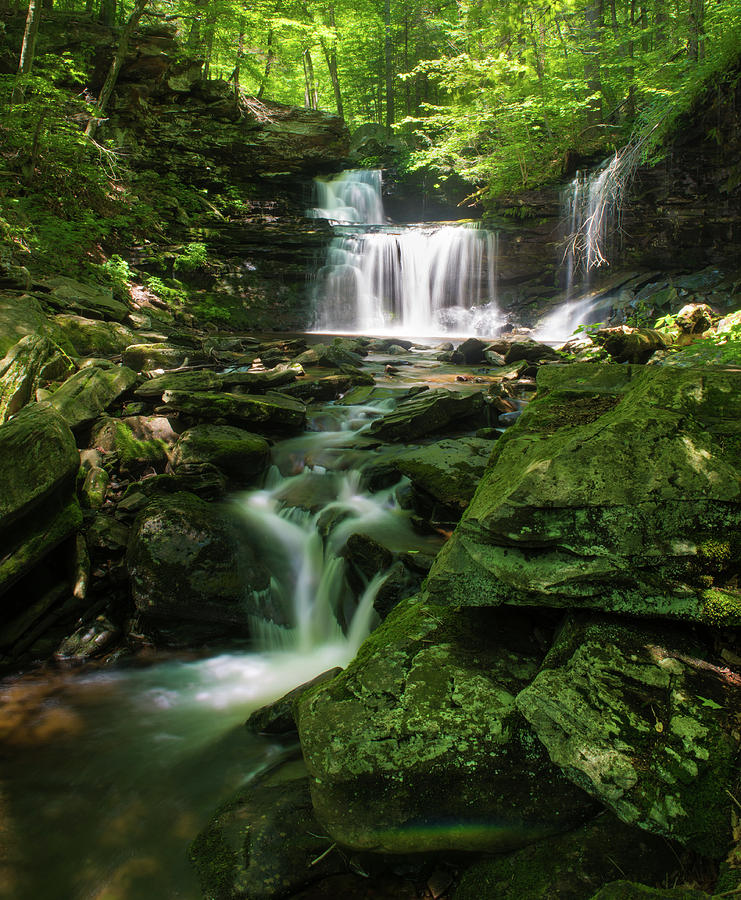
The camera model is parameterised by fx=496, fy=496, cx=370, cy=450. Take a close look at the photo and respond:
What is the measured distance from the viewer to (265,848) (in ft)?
6.74

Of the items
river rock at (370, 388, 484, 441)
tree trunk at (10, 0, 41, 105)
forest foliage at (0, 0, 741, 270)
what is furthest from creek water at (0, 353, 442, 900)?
tree trunk at (10, 0, 41, 105)

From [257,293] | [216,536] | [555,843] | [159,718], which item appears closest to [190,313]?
[257,293]

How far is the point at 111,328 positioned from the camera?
905cm

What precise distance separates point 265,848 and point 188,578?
234 cm

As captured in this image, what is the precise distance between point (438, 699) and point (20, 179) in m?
13.9

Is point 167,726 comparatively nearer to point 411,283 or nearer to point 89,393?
point 89,393

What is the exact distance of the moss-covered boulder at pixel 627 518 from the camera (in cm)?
174

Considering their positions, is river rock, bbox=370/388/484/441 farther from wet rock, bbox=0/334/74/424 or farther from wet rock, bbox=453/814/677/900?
wet rock, bbox=453/814/677/900

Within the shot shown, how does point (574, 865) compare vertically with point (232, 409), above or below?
below

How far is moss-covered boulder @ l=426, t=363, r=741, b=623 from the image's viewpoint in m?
1.74

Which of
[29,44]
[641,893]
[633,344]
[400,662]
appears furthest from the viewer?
Result: [29,44]

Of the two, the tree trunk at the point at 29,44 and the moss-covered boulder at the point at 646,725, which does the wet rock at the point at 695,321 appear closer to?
the moss-covered boulder at the point at 646,725

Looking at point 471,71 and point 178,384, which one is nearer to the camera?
point 178,384

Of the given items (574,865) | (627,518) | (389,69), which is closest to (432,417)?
(627,518)
